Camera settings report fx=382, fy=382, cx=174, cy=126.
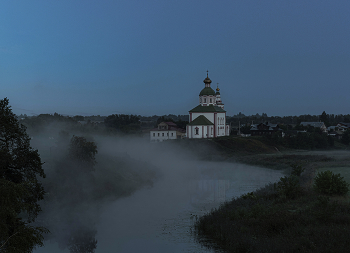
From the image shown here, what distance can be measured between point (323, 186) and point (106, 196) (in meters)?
15.5

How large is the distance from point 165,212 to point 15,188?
16080 millimetres

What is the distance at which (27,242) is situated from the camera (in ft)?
33.1

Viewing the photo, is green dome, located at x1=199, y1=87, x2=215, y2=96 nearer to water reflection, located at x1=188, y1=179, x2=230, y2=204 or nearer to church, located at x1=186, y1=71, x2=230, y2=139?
church, located at x1=186, y1=71, x2=230, y2=139

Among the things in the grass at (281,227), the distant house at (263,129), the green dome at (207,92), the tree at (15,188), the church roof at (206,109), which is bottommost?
the grass at (281,227)

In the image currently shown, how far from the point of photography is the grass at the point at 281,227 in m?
15.7

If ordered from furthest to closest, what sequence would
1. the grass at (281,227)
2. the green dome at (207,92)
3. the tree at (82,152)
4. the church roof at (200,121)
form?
the green dome at (207,92) → the church roof at (200,121) → the tree at (82,152) → the grass at (281,227)

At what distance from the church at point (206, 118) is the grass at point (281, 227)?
56257 millimetres

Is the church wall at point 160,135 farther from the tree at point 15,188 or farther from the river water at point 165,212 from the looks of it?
the tree at point 15,188

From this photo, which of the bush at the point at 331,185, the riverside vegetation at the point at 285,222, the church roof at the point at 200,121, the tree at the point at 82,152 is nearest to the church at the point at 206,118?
the church roof at the point at 200,121

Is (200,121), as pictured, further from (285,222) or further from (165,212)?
(285,222)

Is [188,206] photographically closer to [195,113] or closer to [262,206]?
[262,206]

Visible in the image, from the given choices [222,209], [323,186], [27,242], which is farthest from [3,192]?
[323,186]

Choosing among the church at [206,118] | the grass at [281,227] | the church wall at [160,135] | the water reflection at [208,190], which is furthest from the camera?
the church wall at [160,135]

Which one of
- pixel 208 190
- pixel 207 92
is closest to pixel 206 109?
pixel 207 92
